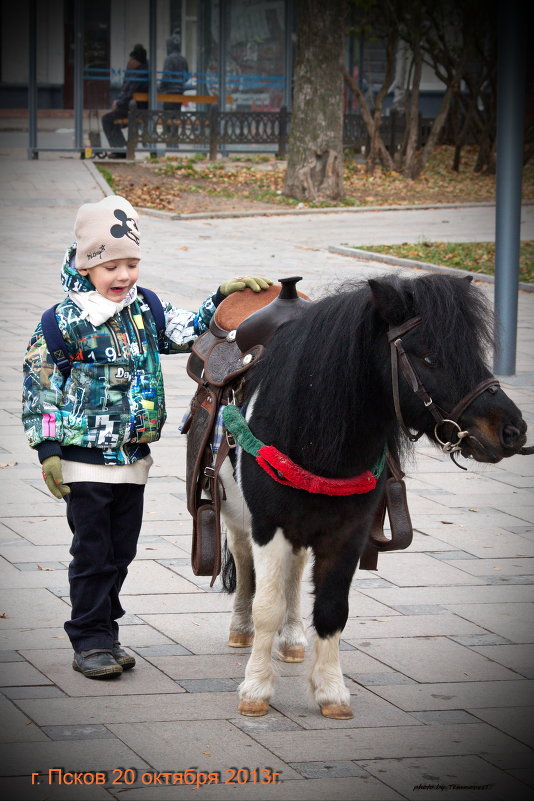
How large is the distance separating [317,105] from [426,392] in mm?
17258

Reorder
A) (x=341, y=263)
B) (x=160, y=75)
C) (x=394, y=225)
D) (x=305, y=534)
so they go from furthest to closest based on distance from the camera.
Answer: (x=160, y=75)
(x=394, y=225)
(x=341, y=263)
(x=305, y=534)

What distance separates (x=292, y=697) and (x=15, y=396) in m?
4.73

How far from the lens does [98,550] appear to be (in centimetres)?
407

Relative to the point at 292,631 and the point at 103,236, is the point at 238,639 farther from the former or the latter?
the point at 103,236

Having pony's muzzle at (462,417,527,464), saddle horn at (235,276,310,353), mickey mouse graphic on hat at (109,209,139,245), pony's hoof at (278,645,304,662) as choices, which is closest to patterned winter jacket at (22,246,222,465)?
mickey mouse graphic on hat at (109,209,139,245)

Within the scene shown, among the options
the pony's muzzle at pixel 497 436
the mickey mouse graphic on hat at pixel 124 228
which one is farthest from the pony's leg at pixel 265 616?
the mickey mouse graphic on hat at pixel 124 228

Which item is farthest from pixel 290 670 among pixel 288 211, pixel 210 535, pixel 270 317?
pixel 288 211

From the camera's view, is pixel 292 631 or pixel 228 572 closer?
pixel 292 631

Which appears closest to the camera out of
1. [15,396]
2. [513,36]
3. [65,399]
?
[65,399]

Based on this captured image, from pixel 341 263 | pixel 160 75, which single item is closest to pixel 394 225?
pixel 341 263

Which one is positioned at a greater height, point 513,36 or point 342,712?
point 513,36

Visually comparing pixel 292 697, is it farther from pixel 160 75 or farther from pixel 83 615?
pixel 160 75

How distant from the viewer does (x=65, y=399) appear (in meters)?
4.05

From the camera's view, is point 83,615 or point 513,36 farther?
point 513,36
